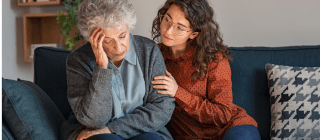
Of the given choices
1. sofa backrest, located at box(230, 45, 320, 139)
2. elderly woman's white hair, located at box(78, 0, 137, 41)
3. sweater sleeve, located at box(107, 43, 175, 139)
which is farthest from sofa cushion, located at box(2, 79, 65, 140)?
sofa backrest, located at box(230, 45, 320, 139)

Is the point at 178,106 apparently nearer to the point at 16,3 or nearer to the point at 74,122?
the point at 74,122

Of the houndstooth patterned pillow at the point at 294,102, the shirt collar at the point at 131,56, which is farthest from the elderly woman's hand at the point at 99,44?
the houndstooth patterned pillow at the point at 294,102

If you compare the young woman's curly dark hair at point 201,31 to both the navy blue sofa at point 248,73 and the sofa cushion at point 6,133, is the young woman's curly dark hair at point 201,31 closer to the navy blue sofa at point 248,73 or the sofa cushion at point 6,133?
the navy blue sofa at point 248,73

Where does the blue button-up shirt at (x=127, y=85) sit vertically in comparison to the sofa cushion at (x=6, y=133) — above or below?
above

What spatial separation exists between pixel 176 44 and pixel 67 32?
5.78 feet

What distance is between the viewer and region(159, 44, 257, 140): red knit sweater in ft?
4.23

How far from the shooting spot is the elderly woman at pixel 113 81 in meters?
1.04

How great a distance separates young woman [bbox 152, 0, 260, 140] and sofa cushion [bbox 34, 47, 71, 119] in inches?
23.4

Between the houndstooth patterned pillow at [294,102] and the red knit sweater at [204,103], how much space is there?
179 mm

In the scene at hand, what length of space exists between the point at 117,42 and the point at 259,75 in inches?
35.0

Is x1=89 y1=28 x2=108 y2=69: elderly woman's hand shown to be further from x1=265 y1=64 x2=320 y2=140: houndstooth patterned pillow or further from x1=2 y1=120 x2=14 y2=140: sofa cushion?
x1=265 y1=64 x2=320 y2=140: houndstooth patterned pillow

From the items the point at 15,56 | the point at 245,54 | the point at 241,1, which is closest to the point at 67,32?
the point at 15,56

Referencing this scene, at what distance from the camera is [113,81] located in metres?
1.14

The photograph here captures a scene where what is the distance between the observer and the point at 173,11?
1.29 m
